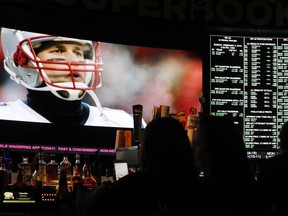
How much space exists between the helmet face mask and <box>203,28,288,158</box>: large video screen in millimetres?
1070

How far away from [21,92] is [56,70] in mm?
329

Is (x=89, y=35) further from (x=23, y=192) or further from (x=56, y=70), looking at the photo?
(x=23, y=192)

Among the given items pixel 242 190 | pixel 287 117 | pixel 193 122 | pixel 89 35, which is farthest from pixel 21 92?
pixel 242 190

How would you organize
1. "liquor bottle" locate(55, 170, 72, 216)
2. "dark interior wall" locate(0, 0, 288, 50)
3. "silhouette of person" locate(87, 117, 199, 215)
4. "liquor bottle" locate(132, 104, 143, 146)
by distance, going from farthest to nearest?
"dark interior wall" locate(0, 0, 288, 50) → "liquor bottle" locate(132, 104, 143, 146) → "liquor bottle" locate(55, 170, 72, 216) → "silhouette of person" locate(87, 117, 199, 215)

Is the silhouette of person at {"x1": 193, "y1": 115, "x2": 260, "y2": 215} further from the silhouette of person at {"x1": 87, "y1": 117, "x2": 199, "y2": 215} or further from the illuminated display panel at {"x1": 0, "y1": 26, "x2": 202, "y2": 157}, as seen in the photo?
the illuminated display panel at {"x1": 0, "y1": 26, "x2": 202, "y2": 157}

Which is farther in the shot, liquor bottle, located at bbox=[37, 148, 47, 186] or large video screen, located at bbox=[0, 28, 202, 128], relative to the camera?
large video screen, located at bbox=[0, 28, 202, 128]

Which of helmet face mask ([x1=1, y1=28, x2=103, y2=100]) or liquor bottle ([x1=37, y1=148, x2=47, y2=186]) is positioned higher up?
helmet face mask ([x1=1, y1=28, x2=103, y2=100])

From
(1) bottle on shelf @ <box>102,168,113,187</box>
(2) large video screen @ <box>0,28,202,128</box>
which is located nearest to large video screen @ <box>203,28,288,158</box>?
(2) large video screen @ <box>0,28,202,128</box>

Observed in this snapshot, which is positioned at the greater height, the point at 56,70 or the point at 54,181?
the point at 56,70

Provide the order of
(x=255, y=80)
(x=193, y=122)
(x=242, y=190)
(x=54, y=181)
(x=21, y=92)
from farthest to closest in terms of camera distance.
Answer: (x=255, y=80), (x=21, y=92), (x=193, y=122), (x=54, y=181), (x=242, y=190)

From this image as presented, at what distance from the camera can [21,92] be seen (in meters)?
4.54

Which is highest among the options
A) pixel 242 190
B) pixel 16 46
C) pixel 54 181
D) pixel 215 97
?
pixel 16 46

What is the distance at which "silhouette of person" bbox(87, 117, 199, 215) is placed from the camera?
1.82m

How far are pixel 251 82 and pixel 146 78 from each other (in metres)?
0.97
